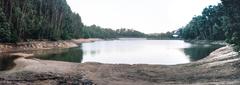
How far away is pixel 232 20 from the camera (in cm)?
2711

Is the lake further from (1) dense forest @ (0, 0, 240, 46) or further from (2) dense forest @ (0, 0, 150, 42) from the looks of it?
(2) dense forest @ (0, 0, 150, 42)

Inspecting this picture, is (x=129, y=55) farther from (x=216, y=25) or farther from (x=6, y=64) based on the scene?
(x=216, y=25)

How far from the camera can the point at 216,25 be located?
12738cm

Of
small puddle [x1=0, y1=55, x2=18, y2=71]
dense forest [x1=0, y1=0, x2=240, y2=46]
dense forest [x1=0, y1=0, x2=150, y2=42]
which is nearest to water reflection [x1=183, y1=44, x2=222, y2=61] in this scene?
dense forest [x1=0, y1=0, x2=240, y2=46]

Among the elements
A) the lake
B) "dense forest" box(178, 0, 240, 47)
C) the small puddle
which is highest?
"dense forest" box(178, 0, 240, 47)

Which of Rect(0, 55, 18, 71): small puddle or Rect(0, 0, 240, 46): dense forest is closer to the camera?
Rect(0, 0, 240, 46): dense forest

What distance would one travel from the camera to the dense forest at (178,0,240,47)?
86.1 ft

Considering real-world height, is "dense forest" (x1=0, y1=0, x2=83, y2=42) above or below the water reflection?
above

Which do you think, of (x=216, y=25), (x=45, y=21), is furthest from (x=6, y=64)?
(x=216, y=25)

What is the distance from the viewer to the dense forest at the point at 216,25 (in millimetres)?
26234

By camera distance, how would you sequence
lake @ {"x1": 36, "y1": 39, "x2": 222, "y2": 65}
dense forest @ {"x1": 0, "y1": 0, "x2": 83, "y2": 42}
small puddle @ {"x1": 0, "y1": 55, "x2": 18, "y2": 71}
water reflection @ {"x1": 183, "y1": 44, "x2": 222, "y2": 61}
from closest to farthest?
small puddle @ {"x1": 0, "y1": 55, "x2": 18, "y2": 71} → lake @ {"x1": 36, "y1": 39, "x2": 222, "y2": 65} → water reflection @ {"x1": 183, "y1": 44, "x2": 222, "y2": 61} → dense forest @ {"x1": 0, "y1": 0, "x2": 83, "y2": 42}

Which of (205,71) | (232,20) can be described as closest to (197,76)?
(205,71)

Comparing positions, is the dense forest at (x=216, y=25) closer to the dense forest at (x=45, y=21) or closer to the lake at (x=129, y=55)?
the dense forest at (x=45, y=21)

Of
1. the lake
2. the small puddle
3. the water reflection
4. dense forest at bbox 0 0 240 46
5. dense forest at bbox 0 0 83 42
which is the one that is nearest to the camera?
dense forest at bbox 0 0 240 46
